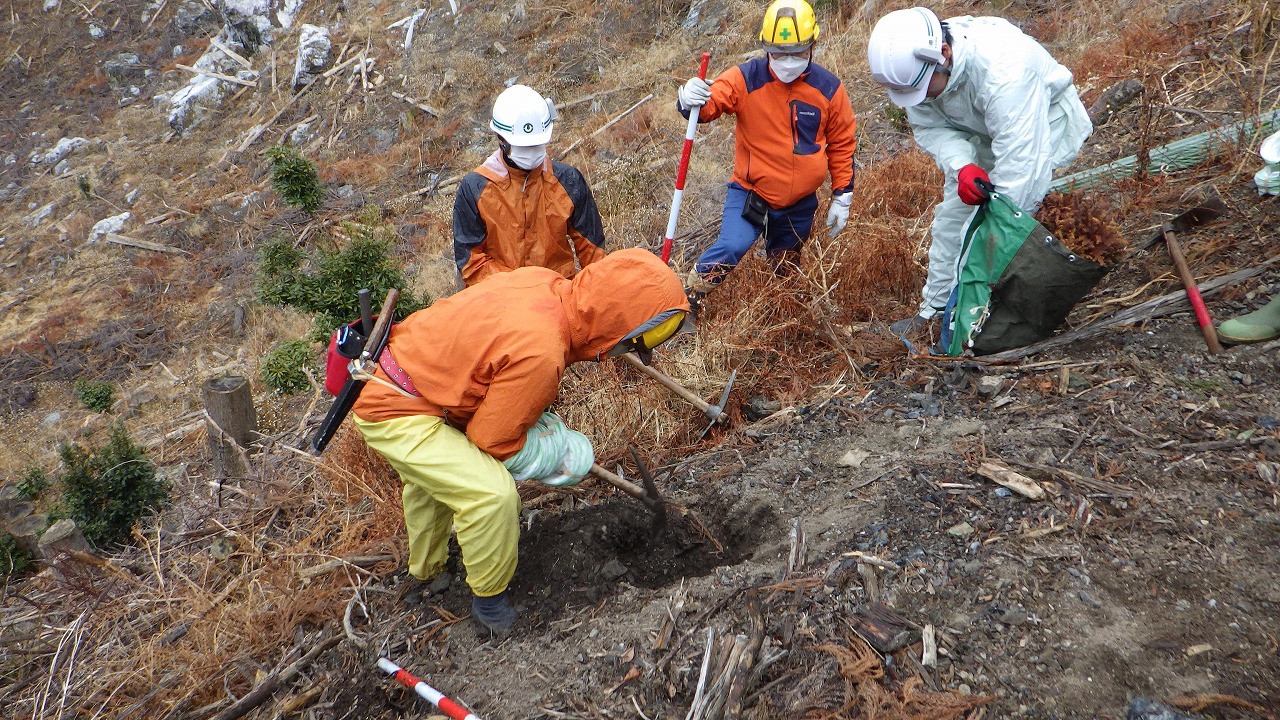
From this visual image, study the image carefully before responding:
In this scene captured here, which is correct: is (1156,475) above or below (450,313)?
below

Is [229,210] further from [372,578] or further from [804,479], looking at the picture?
[804,479]

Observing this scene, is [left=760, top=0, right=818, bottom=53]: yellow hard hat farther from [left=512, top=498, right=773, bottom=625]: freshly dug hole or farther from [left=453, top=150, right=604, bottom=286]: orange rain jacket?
[left=512, top=498, right=773, bottom=625]: freshly dug hole

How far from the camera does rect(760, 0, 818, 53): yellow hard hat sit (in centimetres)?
408

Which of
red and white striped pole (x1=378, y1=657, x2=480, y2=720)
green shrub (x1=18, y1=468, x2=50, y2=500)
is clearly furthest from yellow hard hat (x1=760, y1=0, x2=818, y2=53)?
green shrub (x1=18, y1=468, x2=50, y2=500)

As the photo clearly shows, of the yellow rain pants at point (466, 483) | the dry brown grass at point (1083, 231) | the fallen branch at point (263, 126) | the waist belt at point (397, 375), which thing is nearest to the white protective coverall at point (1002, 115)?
the dry brown grass at point (1083, 231)

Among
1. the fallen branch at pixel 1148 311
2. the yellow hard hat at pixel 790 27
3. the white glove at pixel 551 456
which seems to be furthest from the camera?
the yellow hard hat at pixel 790 27

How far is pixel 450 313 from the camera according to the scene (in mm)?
2758

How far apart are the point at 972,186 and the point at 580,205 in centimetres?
209

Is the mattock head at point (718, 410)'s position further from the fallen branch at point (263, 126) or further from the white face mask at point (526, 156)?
the fallen branch at point (263, 126)

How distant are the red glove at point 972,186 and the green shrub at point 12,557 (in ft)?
22.3

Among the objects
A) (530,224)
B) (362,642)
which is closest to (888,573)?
(362,642)

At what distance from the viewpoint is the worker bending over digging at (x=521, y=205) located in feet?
13.0

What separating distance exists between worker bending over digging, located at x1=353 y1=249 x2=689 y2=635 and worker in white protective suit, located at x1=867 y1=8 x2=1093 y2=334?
165 cm

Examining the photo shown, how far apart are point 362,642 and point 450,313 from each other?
4.73 ft
